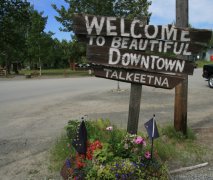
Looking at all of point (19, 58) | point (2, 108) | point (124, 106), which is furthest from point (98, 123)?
point (19, 58)

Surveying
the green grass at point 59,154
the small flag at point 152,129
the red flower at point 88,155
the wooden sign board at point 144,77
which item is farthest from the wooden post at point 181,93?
the red flower at point 88,155

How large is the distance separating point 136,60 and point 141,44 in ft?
0.78

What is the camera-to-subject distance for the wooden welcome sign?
4840mm

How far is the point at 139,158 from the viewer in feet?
14.0

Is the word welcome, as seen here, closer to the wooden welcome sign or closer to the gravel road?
the wooden welcome sign

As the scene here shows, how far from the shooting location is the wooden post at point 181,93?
6766mm

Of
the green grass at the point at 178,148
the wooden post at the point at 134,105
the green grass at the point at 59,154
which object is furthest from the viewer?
the green grass at the point at 178,148

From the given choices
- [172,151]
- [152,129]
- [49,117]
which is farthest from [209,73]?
[152,129]

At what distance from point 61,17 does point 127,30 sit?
27.0m

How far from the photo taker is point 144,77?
496 cm

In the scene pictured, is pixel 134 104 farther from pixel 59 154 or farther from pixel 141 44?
pixel 59 154

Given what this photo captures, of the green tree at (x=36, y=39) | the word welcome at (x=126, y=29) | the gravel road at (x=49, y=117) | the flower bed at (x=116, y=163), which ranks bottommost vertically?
the gravel road at (x=49, y=117)

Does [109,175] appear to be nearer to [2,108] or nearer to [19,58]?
[2,108]

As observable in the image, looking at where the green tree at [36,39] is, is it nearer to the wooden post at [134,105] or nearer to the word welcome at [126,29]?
the wooden post at [134,105]
